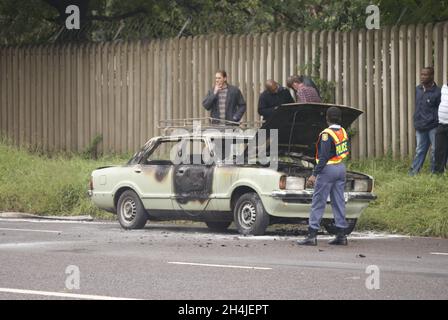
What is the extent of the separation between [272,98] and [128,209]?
3.73 m

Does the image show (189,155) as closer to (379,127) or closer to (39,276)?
(379,127)

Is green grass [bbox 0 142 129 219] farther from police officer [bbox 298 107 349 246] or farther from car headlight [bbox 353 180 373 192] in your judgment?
police officer [bbox 298 107 349 246]

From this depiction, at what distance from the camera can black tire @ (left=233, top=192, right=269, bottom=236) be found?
17047 millimetres

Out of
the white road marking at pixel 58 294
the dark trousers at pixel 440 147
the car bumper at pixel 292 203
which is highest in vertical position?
the dark trousers at pixel 440 147

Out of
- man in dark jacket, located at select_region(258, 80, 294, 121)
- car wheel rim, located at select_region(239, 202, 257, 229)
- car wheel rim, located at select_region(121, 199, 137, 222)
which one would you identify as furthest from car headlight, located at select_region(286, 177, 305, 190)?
man in dark jacket, located at select_region(258, 80, 294, 121)

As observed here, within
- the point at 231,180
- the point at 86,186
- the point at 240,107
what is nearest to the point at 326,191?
the point at 231,180

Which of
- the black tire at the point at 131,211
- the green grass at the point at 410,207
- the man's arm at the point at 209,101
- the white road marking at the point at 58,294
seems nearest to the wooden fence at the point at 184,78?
the man's arm at the point at 209,101

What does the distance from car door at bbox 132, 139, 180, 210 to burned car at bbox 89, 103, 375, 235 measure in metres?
0.01

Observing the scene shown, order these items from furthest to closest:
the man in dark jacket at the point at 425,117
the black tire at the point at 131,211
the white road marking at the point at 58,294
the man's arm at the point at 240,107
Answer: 1. the man's arm at the point at 240,107
2. the man in dark jacket at the point at 425,117
3. the black tire at the point at 131,211
4. the white road marking at the point at 58,294

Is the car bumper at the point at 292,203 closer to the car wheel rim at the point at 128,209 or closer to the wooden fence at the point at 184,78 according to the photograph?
the car wheel rim at the point at 128,209

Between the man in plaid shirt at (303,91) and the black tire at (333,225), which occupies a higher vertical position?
the man in plaid shirt at (303,91)

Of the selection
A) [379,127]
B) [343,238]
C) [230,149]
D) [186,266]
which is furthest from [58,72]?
[186,266]

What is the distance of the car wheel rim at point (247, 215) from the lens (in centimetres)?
1720
